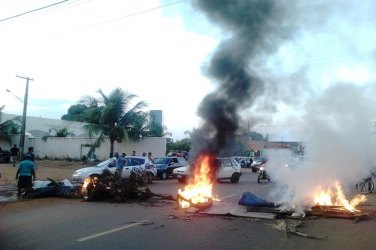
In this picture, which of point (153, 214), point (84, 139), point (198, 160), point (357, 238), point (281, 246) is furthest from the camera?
point (84, 139)

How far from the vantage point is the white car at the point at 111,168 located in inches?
744

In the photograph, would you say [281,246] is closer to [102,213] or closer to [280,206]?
[280,206]

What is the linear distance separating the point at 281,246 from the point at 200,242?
4.83 feet

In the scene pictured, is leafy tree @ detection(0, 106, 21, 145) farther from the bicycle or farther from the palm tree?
the bicycle

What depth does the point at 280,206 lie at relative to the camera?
418 inches

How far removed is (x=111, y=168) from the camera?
19.7 meters

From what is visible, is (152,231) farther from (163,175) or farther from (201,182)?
(163,175)

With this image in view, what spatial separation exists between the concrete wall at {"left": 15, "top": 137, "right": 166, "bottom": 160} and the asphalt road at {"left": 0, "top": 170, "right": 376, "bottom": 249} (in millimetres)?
22880

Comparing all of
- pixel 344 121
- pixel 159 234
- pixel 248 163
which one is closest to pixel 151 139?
pixel 248 163

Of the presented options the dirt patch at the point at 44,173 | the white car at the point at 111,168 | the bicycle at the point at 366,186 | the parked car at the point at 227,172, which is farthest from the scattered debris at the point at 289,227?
the dirt patch at the point at 44,173

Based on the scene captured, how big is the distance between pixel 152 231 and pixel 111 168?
11920 mm

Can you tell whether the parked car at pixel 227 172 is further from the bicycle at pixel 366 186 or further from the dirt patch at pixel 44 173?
the bicycle at pixel 366 186

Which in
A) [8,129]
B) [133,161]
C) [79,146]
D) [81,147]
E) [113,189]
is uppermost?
[8,129]

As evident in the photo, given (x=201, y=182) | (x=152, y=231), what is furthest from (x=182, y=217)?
(x=201, y=182)
